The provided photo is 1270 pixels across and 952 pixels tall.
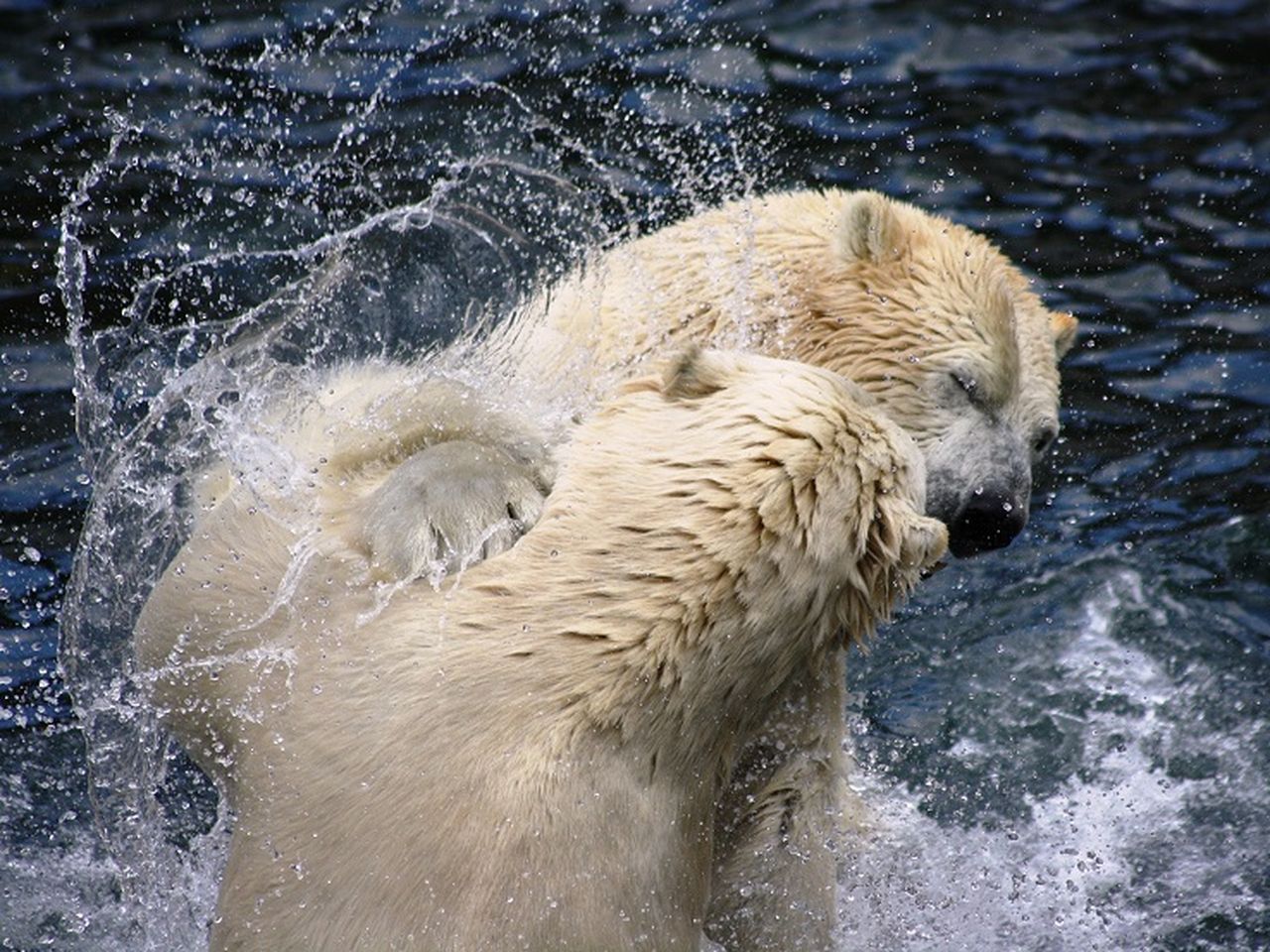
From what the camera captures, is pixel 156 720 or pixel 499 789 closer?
pixel 499 789

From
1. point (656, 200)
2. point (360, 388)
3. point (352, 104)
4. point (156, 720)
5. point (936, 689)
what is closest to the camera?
point (156, 720)

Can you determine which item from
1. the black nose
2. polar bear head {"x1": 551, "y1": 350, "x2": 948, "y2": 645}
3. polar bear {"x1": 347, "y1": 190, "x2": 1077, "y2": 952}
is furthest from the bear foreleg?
the black nose

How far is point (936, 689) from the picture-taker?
17.6 ft

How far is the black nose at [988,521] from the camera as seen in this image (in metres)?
4.46

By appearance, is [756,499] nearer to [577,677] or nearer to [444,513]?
[577,677]

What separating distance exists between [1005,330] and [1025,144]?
3.26 m

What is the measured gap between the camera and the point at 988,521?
4.51 metres

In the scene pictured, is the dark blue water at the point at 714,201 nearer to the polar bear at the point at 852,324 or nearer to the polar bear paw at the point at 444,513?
the polar bear at the point at 852,324

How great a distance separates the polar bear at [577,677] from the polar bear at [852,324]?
790 millimetres

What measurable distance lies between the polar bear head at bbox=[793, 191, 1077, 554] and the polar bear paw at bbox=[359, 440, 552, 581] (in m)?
1.25

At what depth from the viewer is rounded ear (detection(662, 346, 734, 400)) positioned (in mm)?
3307

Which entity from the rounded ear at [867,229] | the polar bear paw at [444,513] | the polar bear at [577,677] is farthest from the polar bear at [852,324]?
the polar bear at [577,677]

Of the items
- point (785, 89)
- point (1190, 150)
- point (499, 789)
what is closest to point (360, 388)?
point (499, 789)

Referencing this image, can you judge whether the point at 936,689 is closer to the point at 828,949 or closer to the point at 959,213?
the point at 828,949
